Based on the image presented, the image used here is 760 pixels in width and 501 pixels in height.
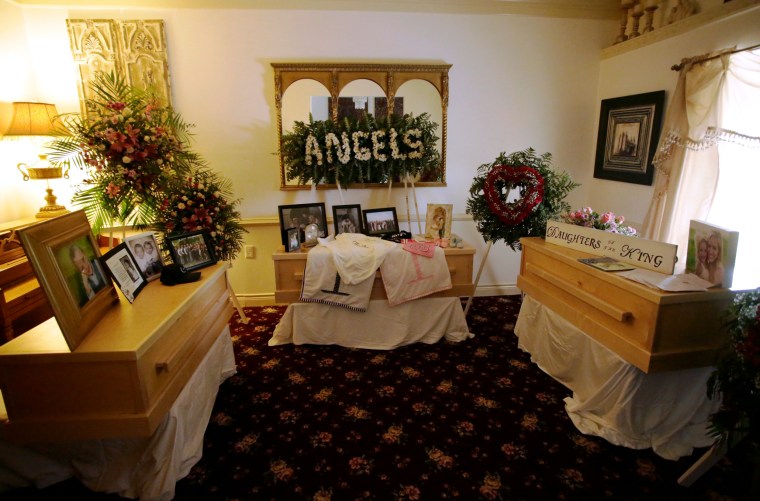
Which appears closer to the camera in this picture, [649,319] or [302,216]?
[649,319]

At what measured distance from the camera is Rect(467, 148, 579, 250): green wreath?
2996mm

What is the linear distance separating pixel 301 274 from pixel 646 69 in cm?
325

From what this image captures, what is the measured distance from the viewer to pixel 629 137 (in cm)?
346

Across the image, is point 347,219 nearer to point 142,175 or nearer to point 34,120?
point 142,175

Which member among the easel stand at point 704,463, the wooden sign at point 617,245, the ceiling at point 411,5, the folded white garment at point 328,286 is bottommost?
the easel stand at point 704,463

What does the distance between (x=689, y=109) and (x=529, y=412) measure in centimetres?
230

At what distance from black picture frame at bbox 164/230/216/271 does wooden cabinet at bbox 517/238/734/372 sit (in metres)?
2.15

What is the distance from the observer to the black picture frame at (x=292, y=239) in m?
3.06

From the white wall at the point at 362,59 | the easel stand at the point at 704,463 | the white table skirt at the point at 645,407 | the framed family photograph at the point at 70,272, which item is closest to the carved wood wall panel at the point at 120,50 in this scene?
the white wall at the point at 362,59

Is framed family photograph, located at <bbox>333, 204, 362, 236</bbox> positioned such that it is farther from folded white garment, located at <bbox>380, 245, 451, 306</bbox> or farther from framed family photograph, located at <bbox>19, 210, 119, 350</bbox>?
framed family photograph, located at <bbox>19, 210, 119, 350</bbox>

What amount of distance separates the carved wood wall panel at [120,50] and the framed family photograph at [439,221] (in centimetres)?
252

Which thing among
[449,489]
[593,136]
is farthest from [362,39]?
[449,489]

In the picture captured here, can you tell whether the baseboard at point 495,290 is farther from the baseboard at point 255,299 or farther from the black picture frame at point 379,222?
the baseboard at point 255,299

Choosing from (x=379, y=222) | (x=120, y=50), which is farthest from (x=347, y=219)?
(x=120, y=50)
